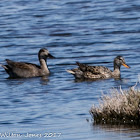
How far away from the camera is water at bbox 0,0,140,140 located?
40.8 feet

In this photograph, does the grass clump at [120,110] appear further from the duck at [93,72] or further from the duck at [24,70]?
the duck at [24,70]

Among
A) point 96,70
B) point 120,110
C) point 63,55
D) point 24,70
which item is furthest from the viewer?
point 63,55

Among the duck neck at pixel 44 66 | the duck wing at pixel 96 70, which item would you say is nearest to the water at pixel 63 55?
the duck neck at pixel 44 66

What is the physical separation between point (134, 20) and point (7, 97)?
15007mm

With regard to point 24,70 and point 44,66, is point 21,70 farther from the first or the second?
point 44,66

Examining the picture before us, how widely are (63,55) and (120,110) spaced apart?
1108 centimetres

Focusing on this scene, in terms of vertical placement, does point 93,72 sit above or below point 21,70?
below

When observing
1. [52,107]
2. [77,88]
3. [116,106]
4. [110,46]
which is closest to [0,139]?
[116,106]

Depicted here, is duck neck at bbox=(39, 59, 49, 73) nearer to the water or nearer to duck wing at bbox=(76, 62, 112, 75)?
the water

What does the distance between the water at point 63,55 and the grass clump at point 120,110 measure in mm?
294

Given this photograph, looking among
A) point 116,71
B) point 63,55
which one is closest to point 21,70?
point 116,71

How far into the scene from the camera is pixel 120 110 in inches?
476

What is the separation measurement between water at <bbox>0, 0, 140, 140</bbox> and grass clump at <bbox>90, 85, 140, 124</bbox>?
29 cm

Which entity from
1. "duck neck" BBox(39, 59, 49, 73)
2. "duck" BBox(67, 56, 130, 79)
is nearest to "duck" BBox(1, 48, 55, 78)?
"duck neck" BBox(39, 59, 49, 73)
